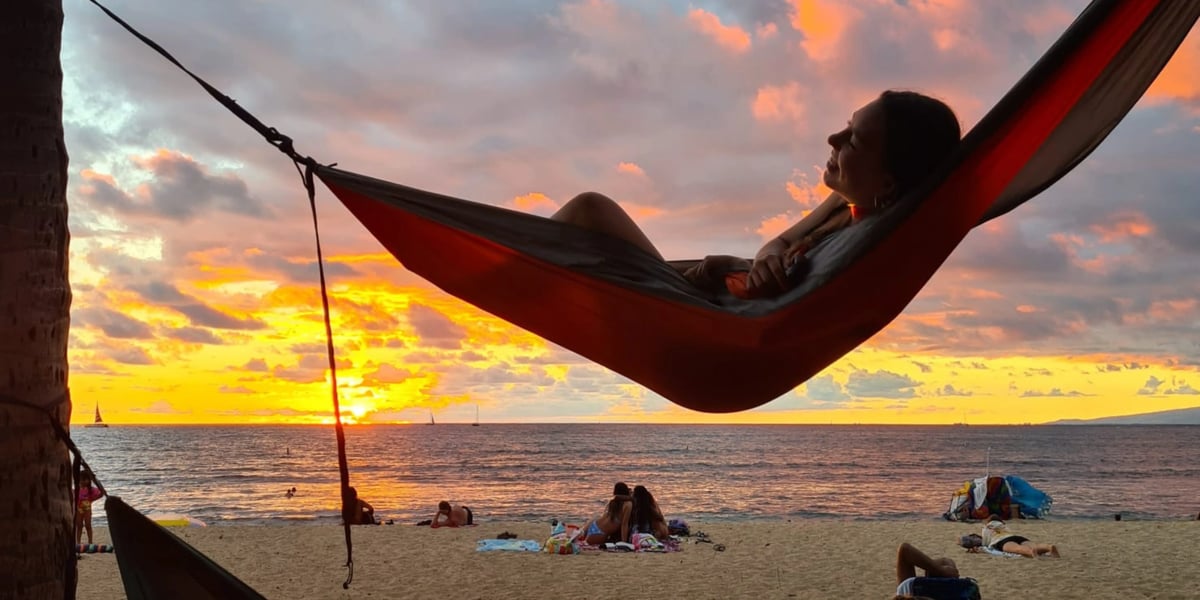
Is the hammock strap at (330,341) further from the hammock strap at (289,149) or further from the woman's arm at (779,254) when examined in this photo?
the woman's arm at (779,254)

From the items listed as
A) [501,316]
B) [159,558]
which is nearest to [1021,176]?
[501,316]

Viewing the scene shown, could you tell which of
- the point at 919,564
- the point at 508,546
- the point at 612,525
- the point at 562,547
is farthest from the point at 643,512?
the point at 919,564

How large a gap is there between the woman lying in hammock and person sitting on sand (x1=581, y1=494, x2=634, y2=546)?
6690 mm

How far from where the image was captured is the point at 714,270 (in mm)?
2223

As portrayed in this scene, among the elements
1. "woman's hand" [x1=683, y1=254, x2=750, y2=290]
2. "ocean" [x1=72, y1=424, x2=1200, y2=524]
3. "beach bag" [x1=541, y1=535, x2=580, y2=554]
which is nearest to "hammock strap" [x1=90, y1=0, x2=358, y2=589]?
"woman's hand" [x1=683, y1=254, x2=750, y2=290]

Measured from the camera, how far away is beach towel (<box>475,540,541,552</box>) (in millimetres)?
8500

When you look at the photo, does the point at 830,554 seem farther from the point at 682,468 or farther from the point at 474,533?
the point at 682,468

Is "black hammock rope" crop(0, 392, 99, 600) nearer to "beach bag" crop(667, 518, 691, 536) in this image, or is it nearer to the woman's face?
the woman's face

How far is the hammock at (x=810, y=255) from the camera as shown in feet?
5.87

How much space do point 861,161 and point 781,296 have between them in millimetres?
353

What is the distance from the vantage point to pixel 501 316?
7.45ft

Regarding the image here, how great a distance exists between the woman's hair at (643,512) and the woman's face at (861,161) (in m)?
7.18

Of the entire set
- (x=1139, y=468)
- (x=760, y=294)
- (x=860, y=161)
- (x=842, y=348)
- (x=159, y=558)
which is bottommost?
(x=1139, y=468)

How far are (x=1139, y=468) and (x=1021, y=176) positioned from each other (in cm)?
3635
